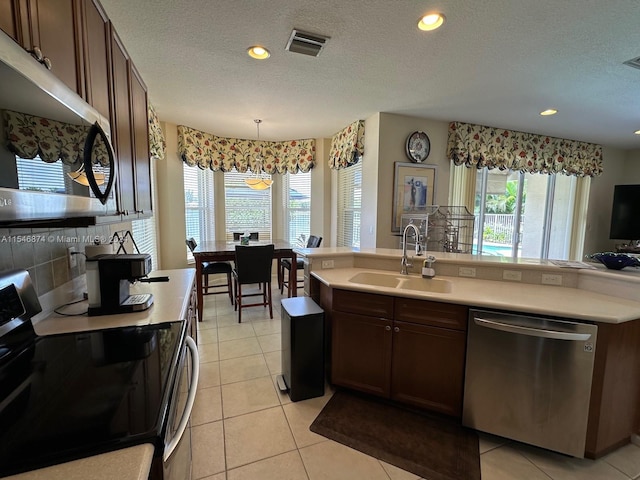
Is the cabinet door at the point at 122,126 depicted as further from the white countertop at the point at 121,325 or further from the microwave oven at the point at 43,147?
the microwave oven at the point at 43,147

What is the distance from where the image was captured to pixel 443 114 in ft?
12.1

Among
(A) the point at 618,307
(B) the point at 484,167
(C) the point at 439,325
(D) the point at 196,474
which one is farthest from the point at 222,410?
(B) the point at 484,167

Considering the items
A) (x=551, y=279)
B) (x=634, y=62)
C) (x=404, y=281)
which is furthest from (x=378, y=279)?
(x=634, y=62)

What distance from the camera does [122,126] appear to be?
5.52 feet

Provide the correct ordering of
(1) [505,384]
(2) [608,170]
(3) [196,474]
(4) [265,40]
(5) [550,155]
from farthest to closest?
(2) [608,170] < (5) [550,155] < (4) [265,40] < (1) [505,384] < (3) [196,474]

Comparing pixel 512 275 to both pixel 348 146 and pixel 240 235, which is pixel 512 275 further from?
pixel 240 235

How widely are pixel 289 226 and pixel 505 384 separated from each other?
434 cm

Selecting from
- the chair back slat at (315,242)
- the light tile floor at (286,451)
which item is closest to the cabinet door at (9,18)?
the light tile floor at (286,451)

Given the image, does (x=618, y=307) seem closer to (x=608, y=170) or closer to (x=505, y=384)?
(x=505, y=384)

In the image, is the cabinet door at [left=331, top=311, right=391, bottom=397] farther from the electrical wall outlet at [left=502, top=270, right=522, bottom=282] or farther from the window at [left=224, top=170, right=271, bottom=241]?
the window at [left=224, top=170, right=271, bottom=241]

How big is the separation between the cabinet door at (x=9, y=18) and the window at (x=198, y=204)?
156 inches

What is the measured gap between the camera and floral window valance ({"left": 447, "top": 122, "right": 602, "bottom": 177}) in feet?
13.2

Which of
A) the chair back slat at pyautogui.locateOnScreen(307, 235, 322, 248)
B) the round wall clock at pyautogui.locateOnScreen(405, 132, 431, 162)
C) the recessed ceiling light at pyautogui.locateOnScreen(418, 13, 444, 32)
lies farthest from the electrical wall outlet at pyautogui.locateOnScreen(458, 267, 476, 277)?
the chair back slat at pyautogui.locateOnScreen(307, 235, 322, 248)

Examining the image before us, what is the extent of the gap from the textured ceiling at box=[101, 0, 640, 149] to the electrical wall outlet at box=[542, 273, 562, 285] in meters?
1.68
